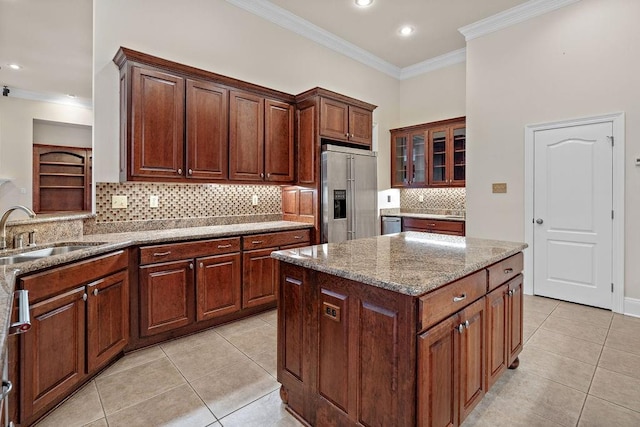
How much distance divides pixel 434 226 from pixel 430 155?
4.03ft

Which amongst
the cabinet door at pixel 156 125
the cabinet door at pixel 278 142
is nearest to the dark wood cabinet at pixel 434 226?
the cabinet door at pixel 278 142

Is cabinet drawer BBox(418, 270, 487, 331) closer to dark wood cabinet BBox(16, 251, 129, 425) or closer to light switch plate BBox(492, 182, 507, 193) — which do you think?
dark wood cabinet BBox(16, 251, 129, 425)

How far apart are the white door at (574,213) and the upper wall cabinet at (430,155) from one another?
Answer: 1277 millimetres

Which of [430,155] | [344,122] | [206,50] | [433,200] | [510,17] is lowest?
[433,200]

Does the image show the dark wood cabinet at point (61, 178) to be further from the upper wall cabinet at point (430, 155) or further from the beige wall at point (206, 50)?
the upper wall cabinet at point (430, 155)

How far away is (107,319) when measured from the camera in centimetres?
233

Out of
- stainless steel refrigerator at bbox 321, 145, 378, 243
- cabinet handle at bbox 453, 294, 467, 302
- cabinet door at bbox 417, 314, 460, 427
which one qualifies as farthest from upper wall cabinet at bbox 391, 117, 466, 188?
cabinet door at bbox 417, 314, 460, 427

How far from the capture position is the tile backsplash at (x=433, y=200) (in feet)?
18.2

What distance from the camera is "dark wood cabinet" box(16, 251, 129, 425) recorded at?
173cm

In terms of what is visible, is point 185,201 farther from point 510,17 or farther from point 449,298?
point 510,17

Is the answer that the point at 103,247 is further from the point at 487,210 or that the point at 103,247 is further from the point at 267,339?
the point at 487,210

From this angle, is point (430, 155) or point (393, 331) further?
point (430, 155)

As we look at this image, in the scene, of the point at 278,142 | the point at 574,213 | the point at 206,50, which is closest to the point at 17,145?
the point at 206,50

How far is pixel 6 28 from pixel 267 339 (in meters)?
3.24
